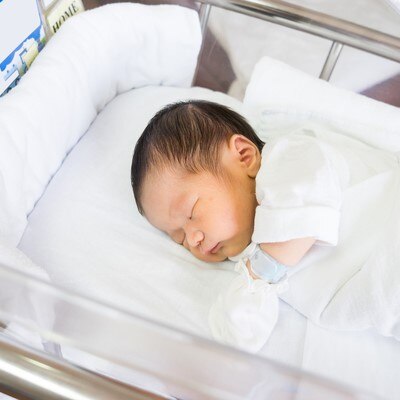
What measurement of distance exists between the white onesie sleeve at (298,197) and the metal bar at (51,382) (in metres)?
0.38

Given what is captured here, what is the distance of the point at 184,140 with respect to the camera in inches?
29.9

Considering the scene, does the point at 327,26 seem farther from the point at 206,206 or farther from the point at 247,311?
the point at 247,311

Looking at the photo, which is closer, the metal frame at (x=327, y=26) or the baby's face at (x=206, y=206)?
the baby's face at (x=206, y=206)

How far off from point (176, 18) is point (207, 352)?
2.90 feet

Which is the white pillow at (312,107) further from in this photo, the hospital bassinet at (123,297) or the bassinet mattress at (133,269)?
the bassinet mattress at (133,269)

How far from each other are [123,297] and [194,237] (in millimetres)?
155

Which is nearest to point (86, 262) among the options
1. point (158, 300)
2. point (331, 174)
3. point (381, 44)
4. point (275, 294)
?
point (158, 300)

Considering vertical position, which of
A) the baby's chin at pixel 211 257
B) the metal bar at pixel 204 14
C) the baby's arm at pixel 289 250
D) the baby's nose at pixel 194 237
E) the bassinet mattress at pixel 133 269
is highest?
the metal bar at pixel 204 14

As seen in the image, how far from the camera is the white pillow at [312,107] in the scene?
96 centimetres

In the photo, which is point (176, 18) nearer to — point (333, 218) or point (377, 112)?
point (377, 112)

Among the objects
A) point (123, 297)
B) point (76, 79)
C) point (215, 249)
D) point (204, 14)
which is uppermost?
point (204, 14)

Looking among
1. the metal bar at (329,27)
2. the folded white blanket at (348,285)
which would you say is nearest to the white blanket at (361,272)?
the folded white blanket at (348,285)

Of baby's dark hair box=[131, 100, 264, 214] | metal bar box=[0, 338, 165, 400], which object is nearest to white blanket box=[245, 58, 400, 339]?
baby's dark hair box=[131, 100, 264, 214]

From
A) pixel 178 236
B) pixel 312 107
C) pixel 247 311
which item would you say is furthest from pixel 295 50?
pixel 247 311
